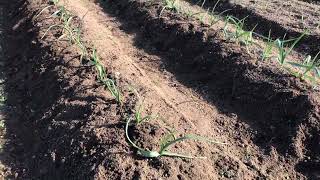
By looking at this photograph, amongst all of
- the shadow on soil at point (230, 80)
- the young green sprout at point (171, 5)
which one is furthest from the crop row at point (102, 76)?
the young green sprout at point (171, 5)

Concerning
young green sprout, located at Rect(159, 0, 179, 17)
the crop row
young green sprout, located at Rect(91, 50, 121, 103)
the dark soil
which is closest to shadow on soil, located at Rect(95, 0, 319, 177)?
young green sprout, located at Rect(159, 0, 179, 17)

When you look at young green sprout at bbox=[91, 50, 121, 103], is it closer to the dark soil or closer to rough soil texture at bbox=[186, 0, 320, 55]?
the dark soil

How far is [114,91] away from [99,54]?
0.90m

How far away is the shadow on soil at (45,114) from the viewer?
3332 mm

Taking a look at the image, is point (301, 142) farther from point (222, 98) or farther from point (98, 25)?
point (98, 25)

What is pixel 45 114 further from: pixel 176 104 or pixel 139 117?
pixel 176 104

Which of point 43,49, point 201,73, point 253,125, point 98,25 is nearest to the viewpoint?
point 253,125

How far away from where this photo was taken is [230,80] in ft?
13.3

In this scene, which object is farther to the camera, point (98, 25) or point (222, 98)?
Answer: point (98, 25)

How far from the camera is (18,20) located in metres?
5.88

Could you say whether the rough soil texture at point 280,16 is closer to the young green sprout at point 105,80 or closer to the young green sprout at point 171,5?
the young green sprout at point 171,5

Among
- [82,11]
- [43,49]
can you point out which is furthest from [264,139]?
[82,11]

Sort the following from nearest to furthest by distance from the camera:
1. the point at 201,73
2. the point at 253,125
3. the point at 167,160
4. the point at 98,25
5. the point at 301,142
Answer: the point at 167,160, the point at 301,142, the point at 253,125, the point at 201,73, the point at 98,25

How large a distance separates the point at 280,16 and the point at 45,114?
3.25m
